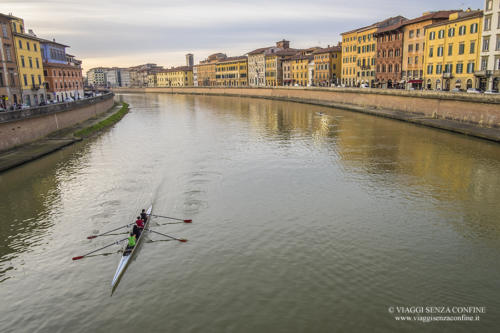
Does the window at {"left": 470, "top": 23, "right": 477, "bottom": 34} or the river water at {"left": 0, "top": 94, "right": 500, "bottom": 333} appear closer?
the river water at {"left": 0, "top": 94, "right": 500, "bottom": 333}

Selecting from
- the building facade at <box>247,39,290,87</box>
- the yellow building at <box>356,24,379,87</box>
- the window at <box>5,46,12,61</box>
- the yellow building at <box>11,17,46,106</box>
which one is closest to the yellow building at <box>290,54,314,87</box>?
the building facade at <box>247,39,290,87</box>

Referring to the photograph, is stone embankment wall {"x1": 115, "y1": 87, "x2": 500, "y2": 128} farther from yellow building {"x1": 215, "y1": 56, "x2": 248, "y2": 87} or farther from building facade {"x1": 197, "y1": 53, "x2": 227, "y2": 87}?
building facade {"x1": 197, "y1": 53, "x2": 227, "y2": 87}

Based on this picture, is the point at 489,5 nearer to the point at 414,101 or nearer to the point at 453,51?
the point at 453,51

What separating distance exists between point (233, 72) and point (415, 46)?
322ft

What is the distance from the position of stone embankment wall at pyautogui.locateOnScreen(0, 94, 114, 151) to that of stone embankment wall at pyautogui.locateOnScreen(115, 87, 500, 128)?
45.9m

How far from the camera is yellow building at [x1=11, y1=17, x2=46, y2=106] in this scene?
174ft

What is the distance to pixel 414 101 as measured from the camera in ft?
180

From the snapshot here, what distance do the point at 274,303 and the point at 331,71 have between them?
9788 centimetres

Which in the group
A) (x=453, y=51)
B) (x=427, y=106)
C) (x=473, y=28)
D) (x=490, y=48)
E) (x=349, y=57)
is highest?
(x=473, y=28)

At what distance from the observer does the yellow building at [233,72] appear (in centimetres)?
15200

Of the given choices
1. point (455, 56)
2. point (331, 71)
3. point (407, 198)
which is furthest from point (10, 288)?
point (331, 71)

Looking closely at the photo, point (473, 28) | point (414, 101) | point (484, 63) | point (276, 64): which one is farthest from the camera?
point (276, 64)

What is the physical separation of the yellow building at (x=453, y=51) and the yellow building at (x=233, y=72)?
314ft

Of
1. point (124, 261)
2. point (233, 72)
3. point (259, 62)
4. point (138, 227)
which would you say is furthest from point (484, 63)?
point (233, 72)
